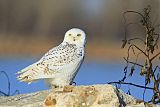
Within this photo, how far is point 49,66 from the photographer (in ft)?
12.7

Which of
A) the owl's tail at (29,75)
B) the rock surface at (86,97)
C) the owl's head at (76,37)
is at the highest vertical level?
the owl's head at (76,37)

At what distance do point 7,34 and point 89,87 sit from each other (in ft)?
28.1

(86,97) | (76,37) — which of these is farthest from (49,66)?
(86,97)

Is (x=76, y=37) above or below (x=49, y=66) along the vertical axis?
above

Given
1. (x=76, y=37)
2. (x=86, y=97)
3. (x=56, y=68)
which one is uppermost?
(x=76, y=37)

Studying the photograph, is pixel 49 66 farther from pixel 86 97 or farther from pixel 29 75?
pixel 86 97

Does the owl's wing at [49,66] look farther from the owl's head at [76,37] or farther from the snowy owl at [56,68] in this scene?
the owl's head at [76,37]

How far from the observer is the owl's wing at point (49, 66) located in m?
3.84

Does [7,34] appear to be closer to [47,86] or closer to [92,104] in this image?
[47,86]

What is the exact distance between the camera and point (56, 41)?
10562 mm

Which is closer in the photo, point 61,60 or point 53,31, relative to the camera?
point 61,60

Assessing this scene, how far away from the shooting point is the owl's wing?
3842 mm

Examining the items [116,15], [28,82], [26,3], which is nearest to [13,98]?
[28,82]

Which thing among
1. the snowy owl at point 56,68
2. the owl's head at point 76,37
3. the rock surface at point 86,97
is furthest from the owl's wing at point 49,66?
the rock surface at point 86,97
